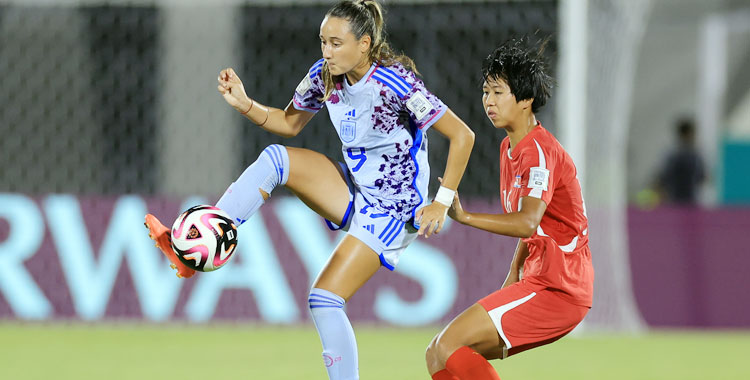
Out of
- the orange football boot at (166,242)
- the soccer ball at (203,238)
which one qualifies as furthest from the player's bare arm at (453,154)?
the orange football boot at (166,242)

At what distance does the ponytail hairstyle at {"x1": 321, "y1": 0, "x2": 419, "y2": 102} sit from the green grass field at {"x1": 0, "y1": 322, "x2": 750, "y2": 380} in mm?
2413

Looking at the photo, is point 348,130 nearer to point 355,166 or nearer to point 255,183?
point 355,166

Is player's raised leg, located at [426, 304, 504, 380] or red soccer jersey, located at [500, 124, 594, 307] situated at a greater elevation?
red soccer jersey, located at [500, 124, 594, 307]

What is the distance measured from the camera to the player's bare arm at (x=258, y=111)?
4.61 m

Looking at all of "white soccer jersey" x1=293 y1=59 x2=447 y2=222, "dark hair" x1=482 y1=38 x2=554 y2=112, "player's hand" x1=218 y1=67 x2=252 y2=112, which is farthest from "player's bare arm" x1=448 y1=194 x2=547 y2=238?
"player's hand" x1=218 y1=67 x2=252 y2=112

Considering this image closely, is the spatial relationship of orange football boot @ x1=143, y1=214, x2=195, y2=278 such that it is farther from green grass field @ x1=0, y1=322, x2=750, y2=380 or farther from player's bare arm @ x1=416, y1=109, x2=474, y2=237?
green grass field @ x1=0, y1=322, x2=750, y2=380

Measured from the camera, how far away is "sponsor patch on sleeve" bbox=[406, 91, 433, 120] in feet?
14.0

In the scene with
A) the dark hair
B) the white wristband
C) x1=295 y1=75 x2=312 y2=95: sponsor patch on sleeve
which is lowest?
the white wristband

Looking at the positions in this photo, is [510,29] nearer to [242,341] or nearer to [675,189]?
[675,189]

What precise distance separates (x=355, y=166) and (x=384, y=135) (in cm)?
19

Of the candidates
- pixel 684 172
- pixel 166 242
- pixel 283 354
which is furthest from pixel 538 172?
pixel 684 172

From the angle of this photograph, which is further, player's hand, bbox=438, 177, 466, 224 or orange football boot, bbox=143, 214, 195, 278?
orange football boot, bbox=143, 214, 195, 278

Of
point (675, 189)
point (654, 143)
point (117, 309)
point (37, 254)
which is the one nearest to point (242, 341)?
point (117, 309)

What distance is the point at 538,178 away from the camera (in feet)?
12.8
